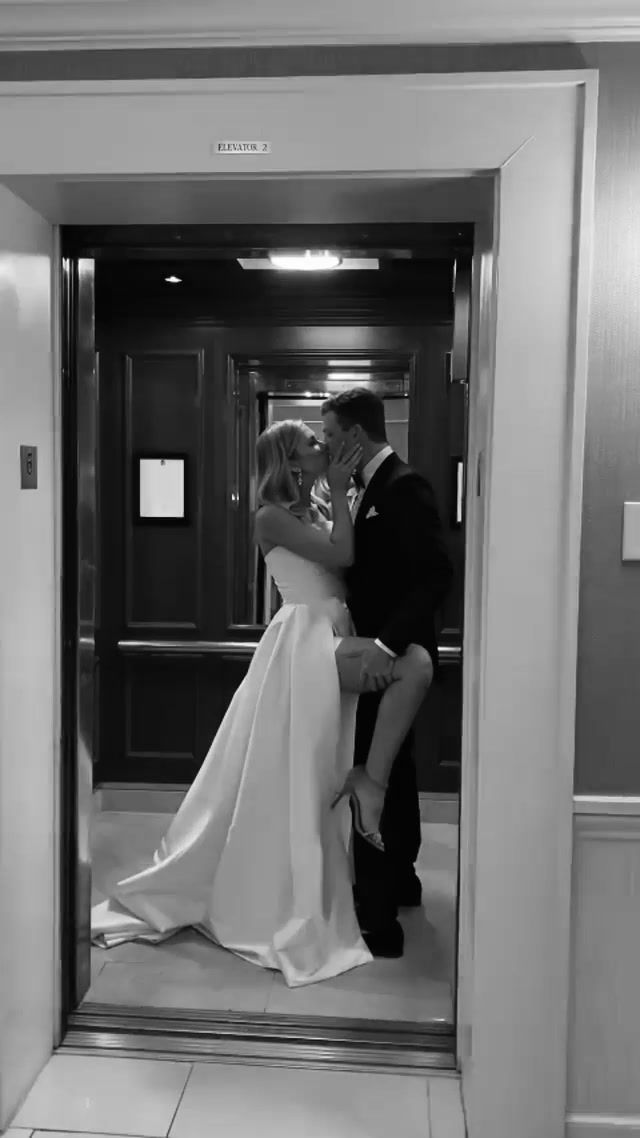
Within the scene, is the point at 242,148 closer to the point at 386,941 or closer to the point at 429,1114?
the point at 429,1114

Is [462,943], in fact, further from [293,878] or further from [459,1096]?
[293,878]

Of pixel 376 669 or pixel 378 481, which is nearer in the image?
pixel 376 669

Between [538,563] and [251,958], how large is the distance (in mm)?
1727

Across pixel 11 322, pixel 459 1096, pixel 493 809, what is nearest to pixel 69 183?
pixel 11 322

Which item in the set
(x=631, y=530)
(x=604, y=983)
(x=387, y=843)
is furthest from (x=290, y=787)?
(x=631, y=530)

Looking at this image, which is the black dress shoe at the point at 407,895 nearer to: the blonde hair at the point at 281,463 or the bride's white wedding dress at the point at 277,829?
the bride's white wedding dress at the point at 277,829

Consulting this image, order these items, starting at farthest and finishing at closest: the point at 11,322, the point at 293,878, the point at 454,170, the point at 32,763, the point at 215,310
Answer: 1. the point at 215,310
2. the point at 293,878
3. the point at 32,763
4. the point at 11,322
5. the point at 454,170

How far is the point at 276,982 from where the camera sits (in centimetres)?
284

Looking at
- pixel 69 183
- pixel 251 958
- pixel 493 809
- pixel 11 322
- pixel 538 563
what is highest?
pixel 69 183

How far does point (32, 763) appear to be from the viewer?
7.41 feet

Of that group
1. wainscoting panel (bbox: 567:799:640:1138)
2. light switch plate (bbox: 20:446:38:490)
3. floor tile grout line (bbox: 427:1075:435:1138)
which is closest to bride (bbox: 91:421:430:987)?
floor tile grout line (bbox: 427:1075:435:1138)

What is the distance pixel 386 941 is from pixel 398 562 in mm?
→ 1234

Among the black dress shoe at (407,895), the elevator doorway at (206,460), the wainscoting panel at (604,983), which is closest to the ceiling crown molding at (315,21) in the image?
the wainscoting panel at (604,983)

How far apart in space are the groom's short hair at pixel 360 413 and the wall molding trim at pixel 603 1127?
6.69ft
